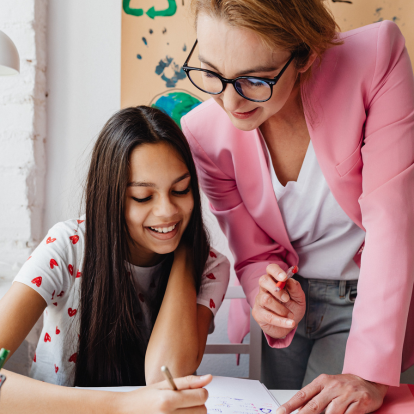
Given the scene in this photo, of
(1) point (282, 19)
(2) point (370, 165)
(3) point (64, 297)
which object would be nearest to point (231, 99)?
(1) point (282, 19)

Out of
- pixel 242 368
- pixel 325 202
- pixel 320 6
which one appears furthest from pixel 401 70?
pixel 242 368

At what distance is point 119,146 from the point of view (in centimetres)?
99

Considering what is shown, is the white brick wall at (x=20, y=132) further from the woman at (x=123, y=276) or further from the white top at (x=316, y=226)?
the white top at (x=316, y=226)

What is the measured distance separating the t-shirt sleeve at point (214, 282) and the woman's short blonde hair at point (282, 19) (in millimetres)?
589

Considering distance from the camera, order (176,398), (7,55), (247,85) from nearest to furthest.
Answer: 1. (176,398)
2. (247,85)
3. (7,55)

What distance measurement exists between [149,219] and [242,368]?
111 cm

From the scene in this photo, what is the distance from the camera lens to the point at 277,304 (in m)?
0.87

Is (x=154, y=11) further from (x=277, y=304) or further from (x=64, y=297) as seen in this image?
(x=277, y=304)

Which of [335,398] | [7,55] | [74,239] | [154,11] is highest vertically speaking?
[154,11]

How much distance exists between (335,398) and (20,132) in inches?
55.9

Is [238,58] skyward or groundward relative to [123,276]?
skyward

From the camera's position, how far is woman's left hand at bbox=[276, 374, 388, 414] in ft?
2.24

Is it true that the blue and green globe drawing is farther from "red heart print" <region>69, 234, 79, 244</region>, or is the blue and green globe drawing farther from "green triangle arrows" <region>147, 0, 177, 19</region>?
"red heart print" <region>69, 234, 79, 244</region>

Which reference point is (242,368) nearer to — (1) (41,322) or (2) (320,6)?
(1) (41,322)
